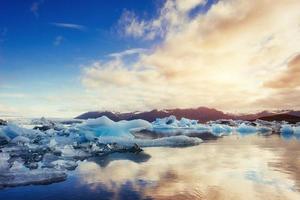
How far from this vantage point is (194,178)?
13.8 meters

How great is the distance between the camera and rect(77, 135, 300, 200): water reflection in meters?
11.2

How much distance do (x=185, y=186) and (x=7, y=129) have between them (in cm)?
2292

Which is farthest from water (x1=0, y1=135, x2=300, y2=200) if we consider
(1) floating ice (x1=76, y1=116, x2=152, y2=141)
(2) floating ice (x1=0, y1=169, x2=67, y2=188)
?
(1) floating ice (x1=76, y1=116, x2=152, y2=141)

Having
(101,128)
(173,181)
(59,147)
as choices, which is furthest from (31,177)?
(101,128)

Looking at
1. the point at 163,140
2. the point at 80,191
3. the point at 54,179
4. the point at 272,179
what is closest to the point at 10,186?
the point at 54,179

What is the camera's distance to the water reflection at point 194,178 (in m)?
11.2

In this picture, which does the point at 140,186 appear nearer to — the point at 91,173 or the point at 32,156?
the point at 91,173

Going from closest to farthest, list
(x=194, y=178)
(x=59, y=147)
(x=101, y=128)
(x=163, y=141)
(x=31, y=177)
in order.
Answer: (x=31, y=177) → (x=194, y=178) → (x=59, y=147) → (x=101, y=128) → (x=163, y=141)

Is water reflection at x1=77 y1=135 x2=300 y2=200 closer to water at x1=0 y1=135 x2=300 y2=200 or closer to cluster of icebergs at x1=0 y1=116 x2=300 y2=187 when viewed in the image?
water at x1=0 y1=135 x2=300 y2=200

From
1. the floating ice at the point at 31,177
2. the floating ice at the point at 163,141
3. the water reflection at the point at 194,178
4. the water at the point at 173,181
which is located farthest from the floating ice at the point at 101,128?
the floating ice at the point at 31,177

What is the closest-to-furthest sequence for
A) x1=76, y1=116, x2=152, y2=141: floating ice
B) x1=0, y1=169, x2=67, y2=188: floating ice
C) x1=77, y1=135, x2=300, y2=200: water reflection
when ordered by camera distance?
x1=77, y1=135, x2=300, y2=200: water reflection < x1=0, y1=169, x2=67, y2=188: floating ice < x1=76, y1=116, x2=152, y2=141: floating ice

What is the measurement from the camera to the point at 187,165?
1747 centimetres

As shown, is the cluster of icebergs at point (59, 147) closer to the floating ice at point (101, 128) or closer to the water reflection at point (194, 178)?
the floating ice at point (101, 128)

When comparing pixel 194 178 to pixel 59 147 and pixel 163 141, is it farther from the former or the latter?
pixel 163 141
